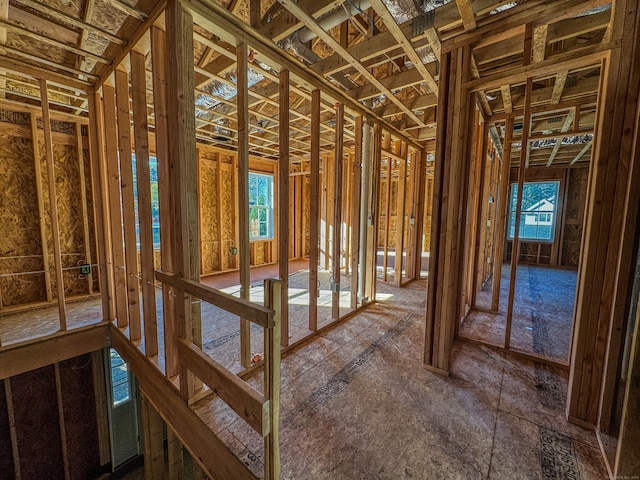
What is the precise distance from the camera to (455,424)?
5.47 ft

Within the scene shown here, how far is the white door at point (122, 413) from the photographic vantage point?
11.4 feet

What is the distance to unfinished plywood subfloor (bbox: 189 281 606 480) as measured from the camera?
54.6 inches

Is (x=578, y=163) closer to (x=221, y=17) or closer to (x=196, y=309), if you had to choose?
(x=221, y=17)

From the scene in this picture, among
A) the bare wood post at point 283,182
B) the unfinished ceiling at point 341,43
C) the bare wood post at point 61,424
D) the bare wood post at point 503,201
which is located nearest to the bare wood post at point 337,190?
the unfinished ceiling at point 341,43

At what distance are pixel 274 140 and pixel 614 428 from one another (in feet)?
18.5

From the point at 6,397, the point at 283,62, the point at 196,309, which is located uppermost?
the point at 283,62

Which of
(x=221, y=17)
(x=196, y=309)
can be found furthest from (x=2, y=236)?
(x=221, y=17)

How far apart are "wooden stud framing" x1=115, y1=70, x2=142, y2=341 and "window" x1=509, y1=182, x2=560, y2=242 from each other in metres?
8.62

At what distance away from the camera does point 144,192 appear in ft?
7.19

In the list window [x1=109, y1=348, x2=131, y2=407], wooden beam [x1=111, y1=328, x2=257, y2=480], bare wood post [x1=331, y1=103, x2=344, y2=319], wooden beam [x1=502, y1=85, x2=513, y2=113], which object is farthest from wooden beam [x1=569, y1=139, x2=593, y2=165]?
window [x1=109, y1=348, x2=131, y2=407]

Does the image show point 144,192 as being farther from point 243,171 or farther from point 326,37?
point 326,37

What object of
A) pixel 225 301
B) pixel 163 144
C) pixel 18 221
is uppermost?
pixel 163 144

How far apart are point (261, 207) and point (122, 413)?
4872 mm

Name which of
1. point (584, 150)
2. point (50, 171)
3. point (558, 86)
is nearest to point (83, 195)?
point (50, 171)
